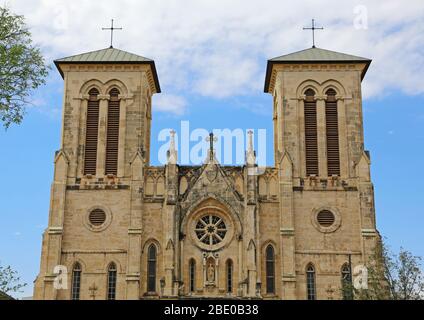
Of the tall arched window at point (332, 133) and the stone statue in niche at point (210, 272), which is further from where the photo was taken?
the tall arched window at point (332, 133)

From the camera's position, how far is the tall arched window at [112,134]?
42125 millimetres

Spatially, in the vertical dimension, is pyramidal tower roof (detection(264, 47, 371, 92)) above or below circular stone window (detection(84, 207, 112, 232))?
above

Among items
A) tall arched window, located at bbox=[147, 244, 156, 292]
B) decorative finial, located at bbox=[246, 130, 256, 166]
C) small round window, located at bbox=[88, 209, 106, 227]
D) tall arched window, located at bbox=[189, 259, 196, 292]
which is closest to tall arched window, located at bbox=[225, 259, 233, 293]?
tall arched window, located at bbox=[189, 259, 196, 292]

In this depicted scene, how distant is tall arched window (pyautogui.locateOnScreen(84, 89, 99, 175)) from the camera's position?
42188 millimetres

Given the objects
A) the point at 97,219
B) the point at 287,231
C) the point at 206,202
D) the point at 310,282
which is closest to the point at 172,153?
the point at 206,202

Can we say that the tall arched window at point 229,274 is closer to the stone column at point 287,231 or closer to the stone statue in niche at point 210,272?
Answer: the stone statue in niche at point 210,272

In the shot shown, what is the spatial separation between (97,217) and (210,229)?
6.71 meters

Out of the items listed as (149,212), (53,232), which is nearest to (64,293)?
(53,232)

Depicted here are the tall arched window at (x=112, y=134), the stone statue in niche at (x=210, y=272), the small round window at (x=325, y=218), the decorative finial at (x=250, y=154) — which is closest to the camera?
the stone statue in niche at (x=210, y=272)

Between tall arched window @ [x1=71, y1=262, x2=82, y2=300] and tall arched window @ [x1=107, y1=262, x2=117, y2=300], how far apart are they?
1662mm

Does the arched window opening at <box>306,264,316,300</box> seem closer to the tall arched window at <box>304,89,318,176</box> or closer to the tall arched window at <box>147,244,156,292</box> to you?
the tall arched window at <box>304,89,318,176</box>

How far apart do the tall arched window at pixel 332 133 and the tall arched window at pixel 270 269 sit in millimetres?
6006

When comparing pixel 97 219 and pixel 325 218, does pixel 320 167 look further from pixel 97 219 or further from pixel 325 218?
pixel 97 219

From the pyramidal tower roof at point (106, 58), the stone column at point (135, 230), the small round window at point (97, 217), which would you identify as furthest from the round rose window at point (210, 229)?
the pyramidal tower roof at point (106, 58)
